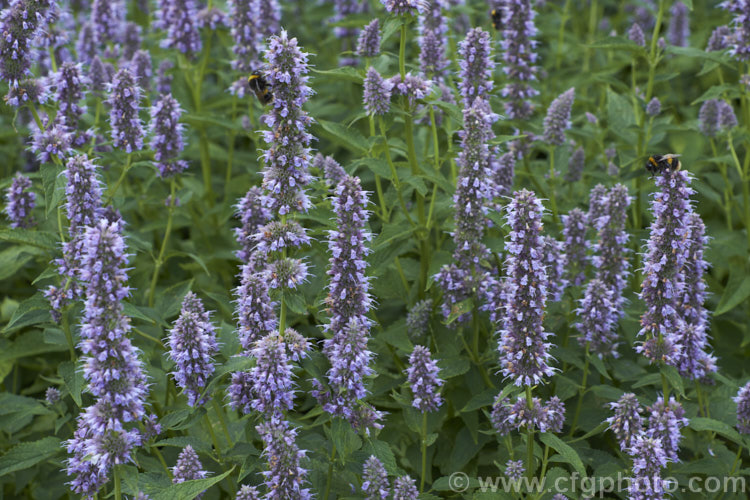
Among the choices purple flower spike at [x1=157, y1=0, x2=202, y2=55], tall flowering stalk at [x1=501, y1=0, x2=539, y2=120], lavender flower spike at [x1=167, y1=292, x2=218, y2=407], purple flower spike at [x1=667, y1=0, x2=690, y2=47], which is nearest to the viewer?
lavender flower spike at [x1=167, y1=292, x2=218, y2=407]

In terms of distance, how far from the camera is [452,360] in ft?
18.5

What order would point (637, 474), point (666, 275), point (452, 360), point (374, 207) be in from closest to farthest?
point (637, 474) < point (666, 275) < point (452, 360) < point (374, 207)

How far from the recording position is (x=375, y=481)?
14.6 ft

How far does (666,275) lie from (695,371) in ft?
3.10

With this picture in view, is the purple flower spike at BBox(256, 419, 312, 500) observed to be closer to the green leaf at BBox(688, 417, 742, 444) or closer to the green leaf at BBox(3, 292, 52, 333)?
the green leaf at BBox(3, 292, 52, 333)

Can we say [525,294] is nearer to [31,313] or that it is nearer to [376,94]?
[376,94]

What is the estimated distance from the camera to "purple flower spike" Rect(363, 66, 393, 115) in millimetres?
5555

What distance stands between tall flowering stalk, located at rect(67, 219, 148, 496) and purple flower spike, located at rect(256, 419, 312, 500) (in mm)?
697

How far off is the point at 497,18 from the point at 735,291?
10.1 ft

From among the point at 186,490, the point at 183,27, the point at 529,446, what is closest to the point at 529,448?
the point at 529,446

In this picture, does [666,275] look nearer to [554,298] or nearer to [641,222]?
[554,298]

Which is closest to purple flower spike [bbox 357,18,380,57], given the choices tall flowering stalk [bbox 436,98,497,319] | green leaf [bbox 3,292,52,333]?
tall flowering stalk [bbox 436,98,497,319]

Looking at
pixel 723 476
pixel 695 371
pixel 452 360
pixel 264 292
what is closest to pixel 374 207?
pixel 452 360

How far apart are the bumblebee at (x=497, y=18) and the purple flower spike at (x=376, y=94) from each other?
6.76ft
